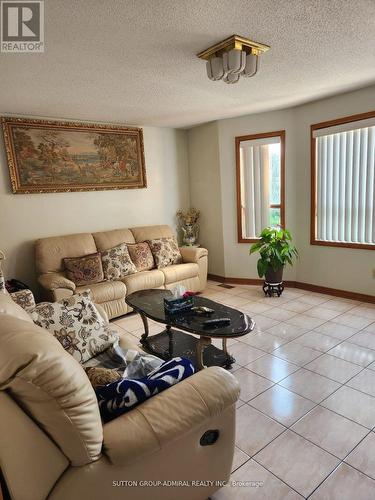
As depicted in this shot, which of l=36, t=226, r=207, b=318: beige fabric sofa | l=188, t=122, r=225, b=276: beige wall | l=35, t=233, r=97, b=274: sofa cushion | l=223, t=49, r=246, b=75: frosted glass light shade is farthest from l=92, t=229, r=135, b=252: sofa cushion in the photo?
l=223, t=49, r=246, b=75: frosted glass light shade

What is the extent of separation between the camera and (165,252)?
4.41m

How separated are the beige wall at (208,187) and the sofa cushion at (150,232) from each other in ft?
2.27

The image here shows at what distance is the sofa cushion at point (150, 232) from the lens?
15.0 ft

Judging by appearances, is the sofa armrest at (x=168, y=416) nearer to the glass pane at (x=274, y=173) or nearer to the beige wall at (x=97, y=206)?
the beige wall at (x=97, y=206)

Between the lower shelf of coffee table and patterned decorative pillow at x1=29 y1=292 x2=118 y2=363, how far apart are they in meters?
0.77

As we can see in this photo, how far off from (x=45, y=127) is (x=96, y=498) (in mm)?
3902

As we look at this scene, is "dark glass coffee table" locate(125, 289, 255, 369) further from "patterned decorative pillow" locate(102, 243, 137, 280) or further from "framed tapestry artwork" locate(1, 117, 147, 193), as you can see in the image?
"framed tapestry artwork" locate(1, 117, 147, 193)

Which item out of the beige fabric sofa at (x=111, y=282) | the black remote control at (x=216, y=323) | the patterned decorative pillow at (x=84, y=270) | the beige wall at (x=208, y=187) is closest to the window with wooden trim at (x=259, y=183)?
the beige wall at (x=208, y=187)

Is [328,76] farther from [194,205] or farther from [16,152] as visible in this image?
[16,152]

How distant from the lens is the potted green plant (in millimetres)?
4086

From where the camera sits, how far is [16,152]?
376 centimetres

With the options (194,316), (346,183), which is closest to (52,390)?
(194,316)

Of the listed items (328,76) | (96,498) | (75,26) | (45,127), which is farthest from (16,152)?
(96,498)

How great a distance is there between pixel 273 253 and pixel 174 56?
2536 mm
